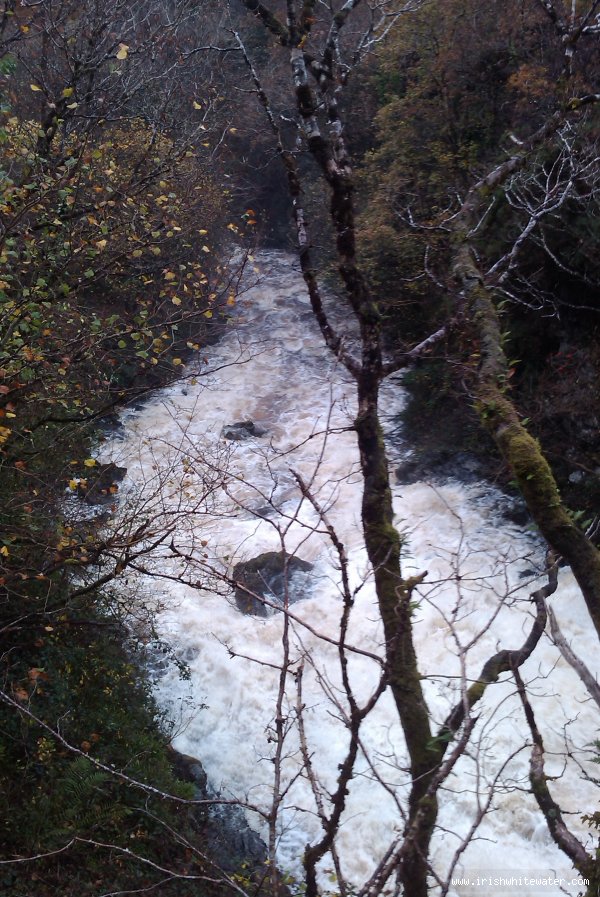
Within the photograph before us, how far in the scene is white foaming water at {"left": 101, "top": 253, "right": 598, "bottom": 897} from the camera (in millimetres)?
6582

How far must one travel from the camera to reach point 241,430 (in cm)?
1333

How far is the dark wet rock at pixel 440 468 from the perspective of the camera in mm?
11617

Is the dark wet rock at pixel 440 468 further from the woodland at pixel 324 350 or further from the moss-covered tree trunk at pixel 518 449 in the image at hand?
the moss-covered tree trunk at pixel 518 449

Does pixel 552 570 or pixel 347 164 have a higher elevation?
pixel 347 164

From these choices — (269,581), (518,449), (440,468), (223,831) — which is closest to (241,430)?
(440,468)

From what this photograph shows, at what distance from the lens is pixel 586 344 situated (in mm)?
10430

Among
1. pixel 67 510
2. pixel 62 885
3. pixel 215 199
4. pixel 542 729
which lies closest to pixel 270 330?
pixel 215 199

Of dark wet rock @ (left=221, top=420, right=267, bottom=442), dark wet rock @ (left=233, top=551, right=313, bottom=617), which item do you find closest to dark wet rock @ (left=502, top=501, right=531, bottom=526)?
dark wet rock @ (left=233, top=551, right=313, bottom=617)

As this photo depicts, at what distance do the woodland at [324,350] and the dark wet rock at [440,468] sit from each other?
0.81ft

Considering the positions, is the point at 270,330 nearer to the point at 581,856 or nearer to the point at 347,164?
the point at 347,164

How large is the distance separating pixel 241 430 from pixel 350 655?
219 inches

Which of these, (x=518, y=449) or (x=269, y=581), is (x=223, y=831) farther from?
(x=518, y=449)

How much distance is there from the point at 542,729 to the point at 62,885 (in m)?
4.76

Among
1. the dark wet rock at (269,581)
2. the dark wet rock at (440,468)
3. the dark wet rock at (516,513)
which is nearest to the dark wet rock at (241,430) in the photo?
the dark wet rock at (440,468)
